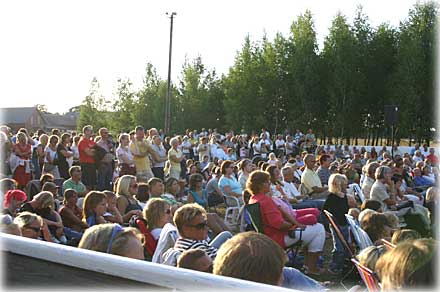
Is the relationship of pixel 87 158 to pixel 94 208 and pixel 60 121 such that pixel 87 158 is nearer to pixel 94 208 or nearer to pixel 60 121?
pixel 94 208

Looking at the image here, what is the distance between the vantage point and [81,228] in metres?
6.04

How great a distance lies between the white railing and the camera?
4.70 feet

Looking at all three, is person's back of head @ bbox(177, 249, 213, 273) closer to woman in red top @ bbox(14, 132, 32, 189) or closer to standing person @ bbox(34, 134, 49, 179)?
woman in red top @ bbox(14, 132, 32, 189)

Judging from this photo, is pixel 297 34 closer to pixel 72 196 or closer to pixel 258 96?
pixel 258 96

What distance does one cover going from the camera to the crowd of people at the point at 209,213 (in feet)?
7.41

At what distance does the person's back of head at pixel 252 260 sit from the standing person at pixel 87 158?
8531mm

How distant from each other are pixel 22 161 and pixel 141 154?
217cm

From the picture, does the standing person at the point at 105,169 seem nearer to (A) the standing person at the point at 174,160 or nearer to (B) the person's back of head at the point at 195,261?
(A) the standing person at the point at 174,160

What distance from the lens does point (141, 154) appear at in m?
10.4

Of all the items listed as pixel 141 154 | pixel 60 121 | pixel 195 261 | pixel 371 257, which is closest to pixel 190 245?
pixel 195 261

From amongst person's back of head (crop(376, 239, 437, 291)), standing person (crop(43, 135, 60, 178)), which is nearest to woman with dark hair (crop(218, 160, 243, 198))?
standing person (crop(43, 135, 60, 178))

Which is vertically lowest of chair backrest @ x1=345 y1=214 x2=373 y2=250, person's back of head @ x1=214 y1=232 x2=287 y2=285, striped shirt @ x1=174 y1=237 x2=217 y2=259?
chair backrest @ x1=345 y1=214 x2=373 y2=250

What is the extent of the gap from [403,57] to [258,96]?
9998 millimetres

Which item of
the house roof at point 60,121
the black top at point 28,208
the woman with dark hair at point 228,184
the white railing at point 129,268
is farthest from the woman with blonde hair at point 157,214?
the house roof at point 60,121
